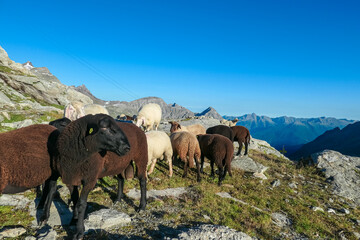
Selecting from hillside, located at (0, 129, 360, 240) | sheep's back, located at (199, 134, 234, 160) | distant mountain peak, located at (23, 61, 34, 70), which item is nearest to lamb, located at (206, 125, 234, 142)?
hillside, located at (0, 129, 360, 240)

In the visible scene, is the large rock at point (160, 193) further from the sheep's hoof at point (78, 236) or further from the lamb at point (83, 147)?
the lamb at point (83, 147)

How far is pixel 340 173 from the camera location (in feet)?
51.4

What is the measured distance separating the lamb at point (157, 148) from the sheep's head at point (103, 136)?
5.33m

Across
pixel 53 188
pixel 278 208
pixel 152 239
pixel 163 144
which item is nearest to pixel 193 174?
pixel 163 144

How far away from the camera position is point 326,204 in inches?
407

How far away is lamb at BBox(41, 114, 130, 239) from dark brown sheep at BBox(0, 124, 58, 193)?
0.36 m

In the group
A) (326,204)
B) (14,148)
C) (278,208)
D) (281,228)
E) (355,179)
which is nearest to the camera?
(14,148)

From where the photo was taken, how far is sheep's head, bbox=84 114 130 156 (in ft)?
15.1

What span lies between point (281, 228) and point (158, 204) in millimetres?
4460

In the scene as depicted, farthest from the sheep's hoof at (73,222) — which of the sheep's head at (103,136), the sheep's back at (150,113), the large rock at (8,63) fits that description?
the large rock at (8,63)

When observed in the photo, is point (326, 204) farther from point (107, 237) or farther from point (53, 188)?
point (53, 188)

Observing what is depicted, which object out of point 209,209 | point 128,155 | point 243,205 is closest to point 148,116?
point 243,205

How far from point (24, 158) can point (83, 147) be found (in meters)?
1.32

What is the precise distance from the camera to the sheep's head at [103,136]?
459 cm
